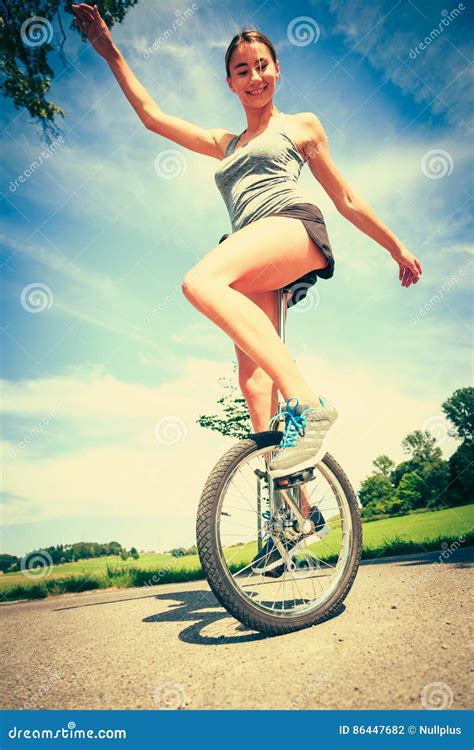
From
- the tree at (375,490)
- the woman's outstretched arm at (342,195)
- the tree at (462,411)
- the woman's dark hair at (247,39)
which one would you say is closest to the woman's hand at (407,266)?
the woman's outstretched arm at (342,195)

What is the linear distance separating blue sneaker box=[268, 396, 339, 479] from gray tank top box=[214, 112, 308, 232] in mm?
1006

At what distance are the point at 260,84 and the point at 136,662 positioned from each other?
276 centimetres

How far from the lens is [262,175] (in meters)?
2.22

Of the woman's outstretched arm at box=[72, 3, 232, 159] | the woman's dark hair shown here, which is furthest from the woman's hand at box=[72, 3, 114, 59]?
the woman's dark hair

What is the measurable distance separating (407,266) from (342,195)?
573 millimetres

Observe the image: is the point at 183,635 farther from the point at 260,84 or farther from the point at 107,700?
the point at 260,84

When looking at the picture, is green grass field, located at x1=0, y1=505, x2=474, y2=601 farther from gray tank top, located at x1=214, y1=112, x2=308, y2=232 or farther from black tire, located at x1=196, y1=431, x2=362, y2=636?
gray tank top, located at x1=214, y1=112, x2=308, y2=232

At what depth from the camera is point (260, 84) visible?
2305 mm

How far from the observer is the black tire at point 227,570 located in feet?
5.44

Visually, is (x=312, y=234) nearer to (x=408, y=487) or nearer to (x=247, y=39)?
(x=247, y=39)

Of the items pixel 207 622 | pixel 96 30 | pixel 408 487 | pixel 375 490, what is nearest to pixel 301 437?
pixel 207 622

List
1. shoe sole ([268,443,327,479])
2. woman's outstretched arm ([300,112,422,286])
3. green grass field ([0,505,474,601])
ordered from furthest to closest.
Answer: green grass field ([0,505,474,601]) < woman's outstretched arm ([300,112,422,286]) < shoe sole ([268,443,327,479])

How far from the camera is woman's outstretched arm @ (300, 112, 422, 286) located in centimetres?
243
